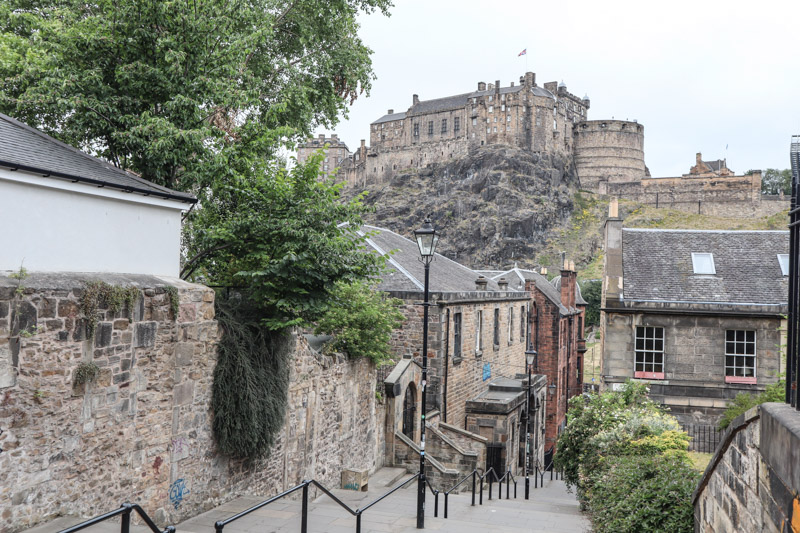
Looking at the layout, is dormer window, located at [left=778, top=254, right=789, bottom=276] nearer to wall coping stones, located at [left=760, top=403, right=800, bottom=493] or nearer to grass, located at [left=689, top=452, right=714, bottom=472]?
grass, located at [left=689, top=452, right=714, bottom=472]

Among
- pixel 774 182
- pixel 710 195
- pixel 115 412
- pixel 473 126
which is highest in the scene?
pixel 473 126

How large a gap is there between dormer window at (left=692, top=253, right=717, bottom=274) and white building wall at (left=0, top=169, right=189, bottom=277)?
17.2m

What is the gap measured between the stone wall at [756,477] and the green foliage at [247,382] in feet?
22.9

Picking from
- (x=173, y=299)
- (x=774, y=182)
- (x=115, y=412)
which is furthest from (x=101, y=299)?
(x=774, y=182)

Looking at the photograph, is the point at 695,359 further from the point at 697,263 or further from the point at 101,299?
the point at 101,299

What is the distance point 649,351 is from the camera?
19.2 metres

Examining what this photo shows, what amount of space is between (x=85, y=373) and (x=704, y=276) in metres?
18.8

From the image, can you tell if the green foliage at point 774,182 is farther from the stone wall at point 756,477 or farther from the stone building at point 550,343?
the stone wall at point 756,477

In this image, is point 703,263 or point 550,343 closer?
point 703,263

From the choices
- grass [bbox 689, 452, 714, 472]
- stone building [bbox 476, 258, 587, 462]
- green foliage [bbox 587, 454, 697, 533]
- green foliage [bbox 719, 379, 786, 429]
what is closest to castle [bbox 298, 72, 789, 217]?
stone building [bbox 476, 258, 587, 462]

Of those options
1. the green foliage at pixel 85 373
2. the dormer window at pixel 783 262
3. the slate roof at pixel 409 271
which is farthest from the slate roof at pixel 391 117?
the green foliage at pixel 85 373

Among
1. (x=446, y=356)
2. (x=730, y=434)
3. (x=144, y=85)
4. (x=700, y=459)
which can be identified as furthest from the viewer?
(x=446, y=356)

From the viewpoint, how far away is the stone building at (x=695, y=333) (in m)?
18.6

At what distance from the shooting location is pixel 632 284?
20.0 metres
